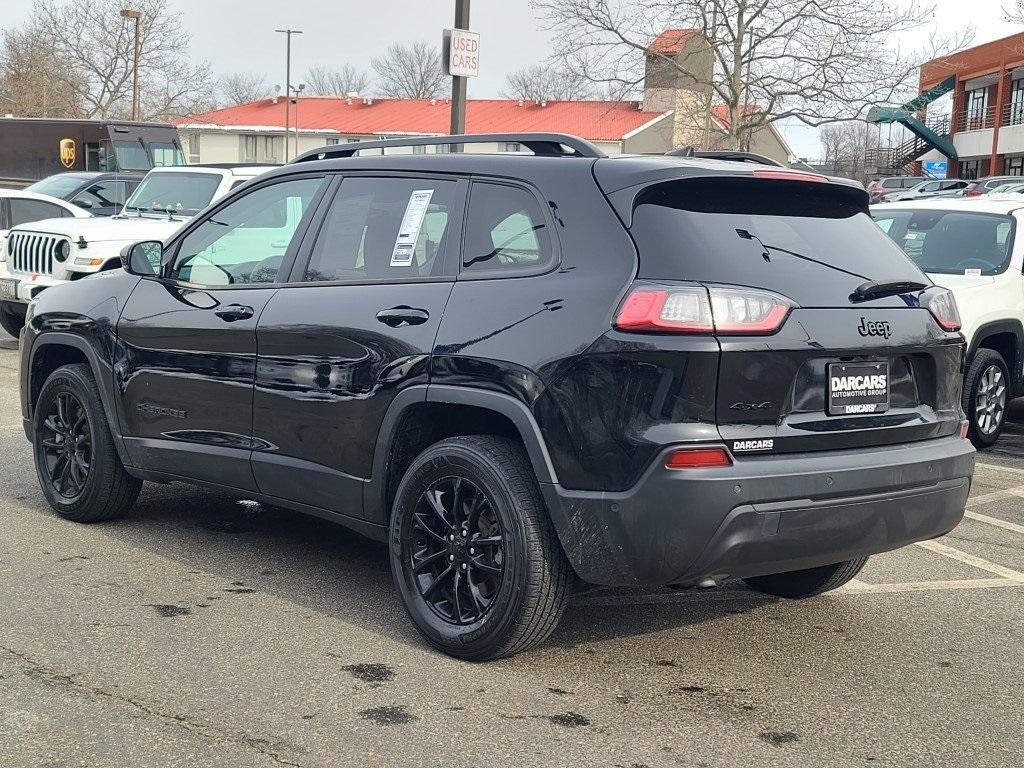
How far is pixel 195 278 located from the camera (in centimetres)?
566

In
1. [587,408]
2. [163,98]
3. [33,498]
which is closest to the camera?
[587,408]

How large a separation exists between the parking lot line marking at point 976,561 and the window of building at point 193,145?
78.5 metres

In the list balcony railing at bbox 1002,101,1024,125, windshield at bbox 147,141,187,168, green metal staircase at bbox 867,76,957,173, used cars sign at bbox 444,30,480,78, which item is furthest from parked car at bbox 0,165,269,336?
green metal staircase at bbox 867,76,957,173

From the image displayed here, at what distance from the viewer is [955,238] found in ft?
32.6

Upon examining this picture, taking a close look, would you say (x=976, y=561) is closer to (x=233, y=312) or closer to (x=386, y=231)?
(x=386, y=231)

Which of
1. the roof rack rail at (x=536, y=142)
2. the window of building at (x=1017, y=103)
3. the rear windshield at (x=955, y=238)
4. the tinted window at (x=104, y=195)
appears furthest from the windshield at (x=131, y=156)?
the window of building at (x=1017, y=103)

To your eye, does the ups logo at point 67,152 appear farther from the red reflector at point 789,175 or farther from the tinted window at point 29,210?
the red reflector at point 789,175

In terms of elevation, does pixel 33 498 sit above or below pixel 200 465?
below

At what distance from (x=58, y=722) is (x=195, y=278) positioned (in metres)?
2.44

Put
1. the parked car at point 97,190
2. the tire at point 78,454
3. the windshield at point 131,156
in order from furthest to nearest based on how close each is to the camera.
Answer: the windshield at point 131,156 < the parked car at point 97,190 < the tire at point 78,454

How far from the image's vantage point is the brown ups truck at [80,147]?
29859 mm

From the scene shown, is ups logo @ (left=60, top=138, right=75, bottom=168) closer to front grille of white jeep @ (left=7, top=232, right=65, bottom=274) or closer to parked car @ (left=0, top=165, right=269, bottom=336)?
→ parked car @ (left=0, top=165, right=269, bottom=336)

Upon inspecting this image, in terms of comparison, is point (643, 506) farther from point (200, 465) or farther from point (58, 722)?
point (200, 465)

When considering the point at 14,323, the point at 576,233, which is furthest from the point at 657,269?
the point at 14,323
